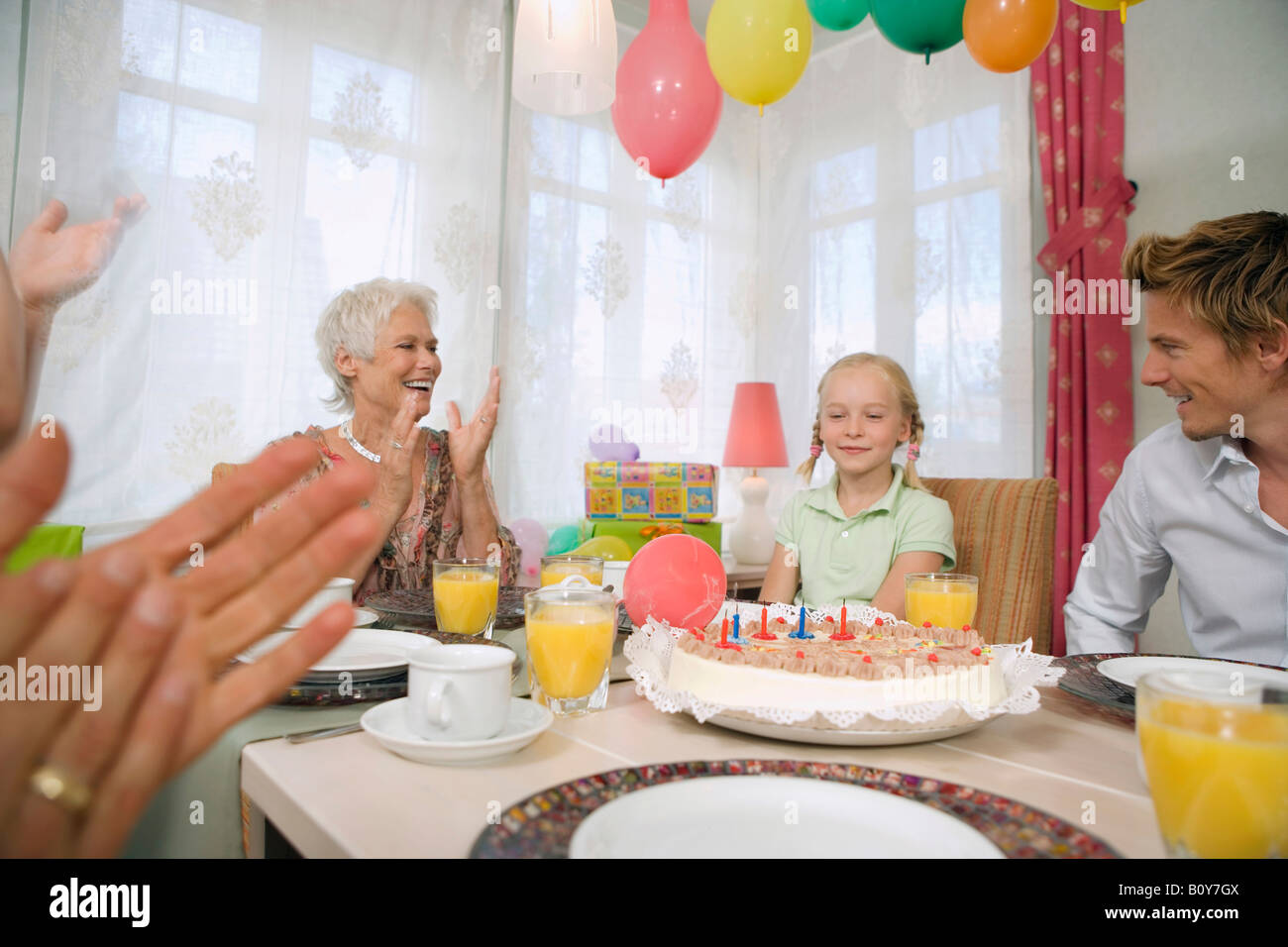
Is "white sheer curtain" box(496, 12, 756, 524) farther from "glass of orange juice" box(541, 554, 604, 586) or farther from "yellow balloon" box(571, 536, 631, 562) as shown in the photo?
"glass of orange juice" box(541, 554, 604, 586)

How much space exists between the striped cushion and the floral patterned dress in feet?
3.89

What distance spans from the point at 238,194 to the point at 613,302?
5.53 ft

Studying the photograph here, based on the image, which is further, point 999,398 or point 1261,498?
point 999,398

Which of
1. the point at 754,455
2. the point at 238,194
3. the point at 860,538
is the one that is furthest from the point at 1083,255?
the point at 238,194

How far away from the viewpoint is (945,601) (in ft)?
3.85

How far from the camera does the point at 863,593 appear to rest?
2.09 m

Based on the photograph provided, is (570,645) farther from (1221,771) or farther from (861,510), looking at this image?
(861,510)

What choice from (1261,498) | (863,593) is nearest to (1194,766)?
(1261,498)

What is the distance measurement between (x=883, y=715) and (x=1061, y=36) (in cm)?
352

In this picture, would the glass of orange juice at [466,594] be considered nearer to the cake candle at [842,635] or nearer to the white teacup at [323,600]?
the white teacup at [323,600]

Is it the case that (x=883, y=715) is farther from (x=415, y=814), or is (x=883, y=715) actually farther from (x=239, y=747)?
(x=239, y=747)

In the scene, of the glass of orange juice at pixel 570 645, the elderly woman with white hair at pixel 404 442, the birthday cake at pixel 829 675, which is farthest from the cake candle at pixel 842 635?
the elderly woman with white hair at pixel 404 442

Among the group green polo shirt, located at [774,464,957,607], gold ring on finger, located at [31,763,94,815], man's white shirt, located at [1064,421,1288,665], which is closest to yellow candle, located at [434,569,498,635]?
gold ring on finger, located at [31,763,94,815]

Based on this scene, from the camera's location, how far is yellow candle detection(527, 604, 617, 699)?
866mm
